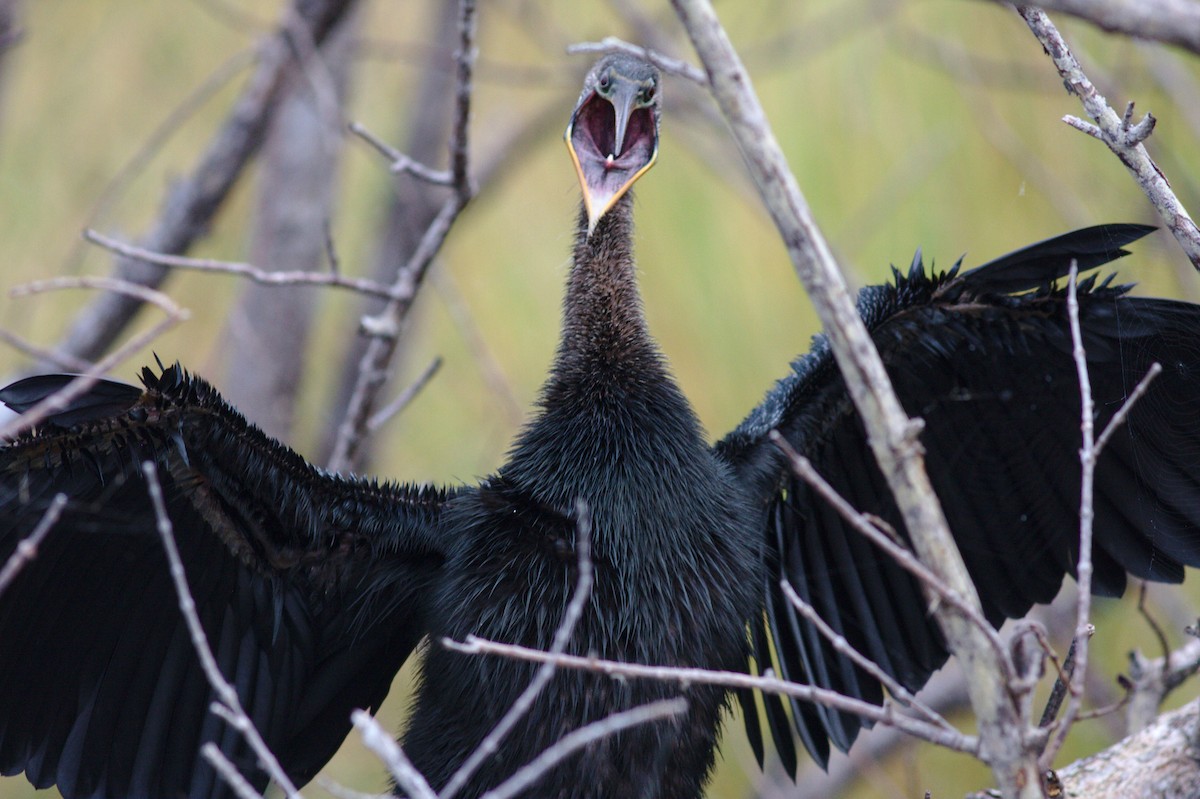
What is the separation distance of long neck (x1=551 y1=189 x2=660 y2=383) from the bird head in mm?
103

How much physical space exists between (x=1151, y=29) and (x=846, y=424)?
4.68 feet

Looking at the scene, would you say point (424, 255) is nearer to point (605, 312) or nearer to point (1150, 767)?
point (605, 312)

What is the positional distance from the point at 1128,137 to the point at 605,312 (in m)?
1.03

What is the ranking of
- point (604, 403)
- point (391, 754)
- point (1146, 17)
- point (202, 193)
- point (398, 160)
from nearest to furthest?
point (1146, 17)
point (391, 754)
point (604, 403)
point (398, 160)
point (202, 193)

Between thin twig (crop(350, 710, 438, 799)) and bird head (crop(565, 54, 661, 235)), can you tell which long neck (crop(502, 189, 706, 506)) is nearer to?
bird head (crop(565, 54, 661, 235))

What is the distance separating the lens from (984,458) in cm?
247

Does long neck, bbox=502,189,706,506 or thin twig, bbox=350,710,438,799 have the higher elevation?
long neck, bbox=502,189,706,506

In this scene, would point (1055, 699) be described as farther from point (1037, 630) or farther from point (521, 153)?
point (521, 153)

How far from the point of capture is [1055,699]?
5.83ft

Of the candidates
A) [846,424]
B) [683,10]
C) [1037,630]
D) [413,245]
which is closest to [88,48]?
[413,245]

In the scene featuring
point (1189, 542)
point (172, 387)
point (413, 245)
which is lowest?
point (1189, 542)

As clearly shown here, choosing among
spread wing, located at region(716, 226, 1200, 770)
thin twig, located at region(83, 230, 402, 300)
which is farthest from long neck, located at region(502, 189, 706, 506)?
thin twig, located at region(83, 230, 402, 300)

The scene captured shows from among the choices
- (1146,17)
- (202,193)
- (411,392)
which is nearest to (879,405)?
(1146,17)

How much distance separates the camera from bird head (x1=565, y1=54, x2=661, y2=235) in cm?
233
